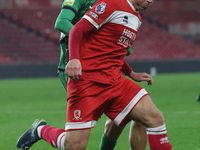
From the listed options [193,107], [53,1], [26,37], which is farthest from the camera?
[53,1]

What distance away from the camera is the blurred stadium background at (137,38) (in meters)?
21.6

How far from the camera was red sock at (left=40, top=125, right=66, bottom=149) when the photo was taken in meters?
3.60

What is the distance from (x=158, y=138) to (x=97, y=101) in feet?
1.79

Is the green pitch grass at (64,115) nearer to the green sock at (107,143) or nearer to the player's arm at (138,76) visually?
the green sock at (107,143)

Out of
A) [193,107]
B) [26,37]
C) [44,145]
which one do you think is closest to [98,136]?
[44,145]

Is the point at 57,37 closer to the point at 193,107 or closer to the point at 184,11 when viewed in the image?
the point at 184,11

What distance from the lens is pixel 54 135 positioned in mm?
3754

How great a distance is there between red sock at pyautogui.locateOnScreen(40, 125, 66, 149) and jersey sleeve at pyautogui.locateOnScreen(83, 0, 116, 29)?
36.5 inches

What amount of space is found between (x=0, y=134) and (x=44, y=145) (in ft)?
3.34

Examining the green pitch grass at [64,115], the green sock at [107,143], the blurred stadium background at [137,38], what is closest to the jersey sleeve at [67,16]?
the green sock at [107,143]

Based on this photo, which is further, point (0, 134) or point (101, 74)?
point (0, 134)

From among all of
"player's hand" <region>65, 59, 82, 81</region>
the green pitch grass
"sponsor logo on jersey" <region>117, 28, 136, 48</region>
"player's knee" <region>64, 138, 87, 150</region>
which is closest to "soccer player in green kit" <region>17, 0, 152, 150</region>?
"player's knee" <region>64, 138, 87, 150</region>

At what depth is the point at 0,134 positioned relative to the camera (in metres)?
5.85

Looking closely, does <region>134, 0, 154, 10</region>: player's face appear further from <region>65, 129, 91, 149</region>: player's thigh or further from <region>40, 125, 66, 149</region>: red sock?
<region>40, 125, 66, 149</region>: red sock
